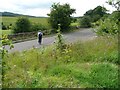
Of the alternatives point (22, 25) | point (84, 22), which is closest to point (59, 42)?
point (22, 25)

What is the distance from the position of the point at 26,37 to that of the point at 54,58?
25927mm

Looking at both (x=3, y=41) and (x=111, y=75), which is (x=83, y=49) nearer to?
(x=111, y=75)

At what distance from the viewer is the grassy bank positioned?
340 inches

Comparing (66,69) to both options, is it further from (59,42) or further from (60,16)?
(60,16)

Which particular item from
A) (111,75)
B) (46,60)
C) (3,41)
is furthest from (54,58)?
(3,41)

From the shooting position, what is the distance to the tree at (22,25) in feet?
147

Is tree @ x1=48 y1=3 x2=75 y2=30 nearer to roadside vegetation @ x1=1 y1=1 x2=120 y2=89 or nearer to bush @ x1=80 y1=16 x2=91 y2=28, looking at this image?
bush @ x1=80 y1=16 x2=91 y2=28

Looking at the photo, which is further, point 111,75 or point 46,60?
point 46,60

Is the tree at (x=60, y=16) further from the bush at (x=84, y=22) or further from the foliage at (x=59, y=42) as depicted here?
the foliage at (x=59, y=42)

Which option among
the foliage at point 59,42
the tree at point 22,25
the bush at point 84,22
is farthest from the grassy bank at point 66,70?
the bush at point 84,22

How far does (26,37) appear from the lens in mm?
37875

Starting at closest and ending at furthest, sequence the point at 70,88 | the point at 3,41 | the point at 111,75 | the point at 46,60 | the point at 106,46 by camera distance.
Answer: the point at 3,41, the point at 70,88, the point at 111,75, the point at 46,60, the point at 106,46

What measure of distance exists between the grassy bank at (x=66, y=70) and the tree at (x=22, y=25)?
103 feet

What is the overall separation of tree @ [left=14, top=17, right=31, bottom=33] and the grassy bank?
31.3 meters
